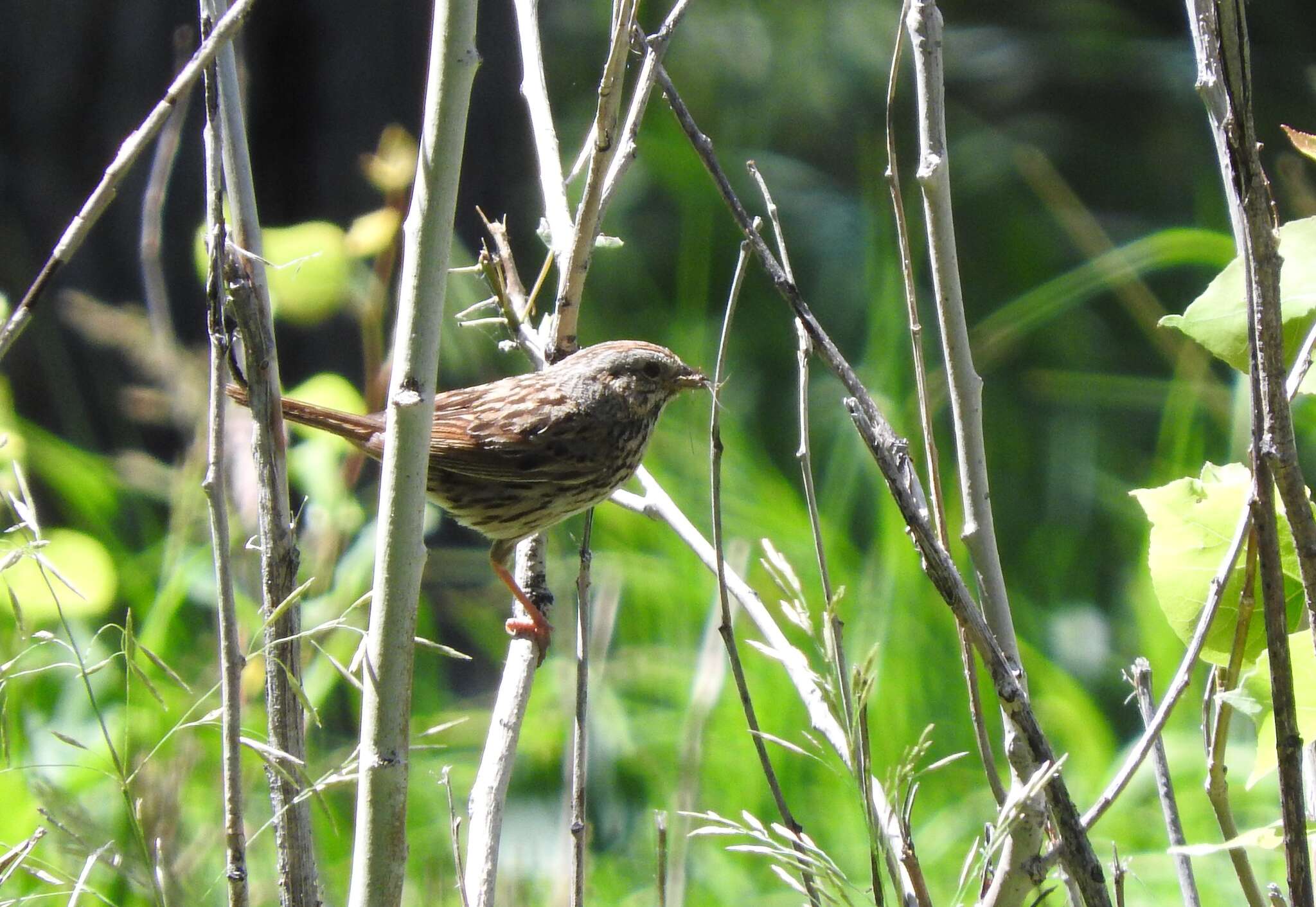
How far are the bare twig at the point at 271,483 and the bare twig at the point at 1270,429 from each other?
0.82 meters

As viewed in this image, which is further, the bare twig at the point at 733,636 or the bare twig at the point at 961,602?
the bare twig at the point at 733,636

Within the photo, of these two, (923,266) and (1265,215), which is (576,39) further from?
(1265,215)

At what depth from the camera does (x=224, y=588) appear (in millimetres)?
1056

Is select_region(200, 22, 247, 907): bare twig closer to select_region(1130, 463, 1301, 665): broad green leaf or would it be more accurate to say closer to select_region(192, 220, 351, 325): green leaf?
select_region(1130, 463, 1301, 665): broad green leaf

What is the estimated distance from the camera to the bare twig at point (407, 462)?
39.6 inches

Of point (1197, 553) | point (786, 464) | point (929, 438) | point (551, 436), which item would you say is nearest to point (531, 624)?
point (551, 436)

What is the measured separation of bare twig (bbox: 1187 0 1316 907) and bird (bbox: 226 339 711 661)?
1.89 meters

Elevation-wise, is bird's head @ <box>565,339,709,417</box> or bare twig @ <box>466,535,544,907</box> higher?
bird's head @ <box>565,339,709,417</box>

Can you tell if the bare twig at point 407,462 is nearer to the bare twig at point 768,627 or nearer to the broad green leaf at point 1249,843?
the bare twig at point 768,627

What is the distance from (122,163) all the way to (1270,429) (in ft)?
2.92

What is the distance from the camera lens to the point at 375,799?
103cm

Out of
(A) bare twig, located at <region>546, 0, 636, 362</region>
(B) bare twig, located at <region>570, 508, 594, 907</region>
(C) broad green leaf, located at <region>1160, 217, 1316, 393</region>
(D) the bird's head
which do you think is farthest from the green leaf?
(C) broad green leaf, located at <region>1160, 217, 1316, 393</region>

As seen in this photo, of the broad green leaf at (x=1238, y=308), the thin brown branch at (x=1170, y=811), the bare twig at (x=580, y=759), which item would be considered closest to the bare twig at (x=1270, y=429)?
the broad green leaf at (x=1238, y=308)

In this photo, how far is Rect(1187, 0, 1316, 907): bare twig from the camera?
0.88 metres
